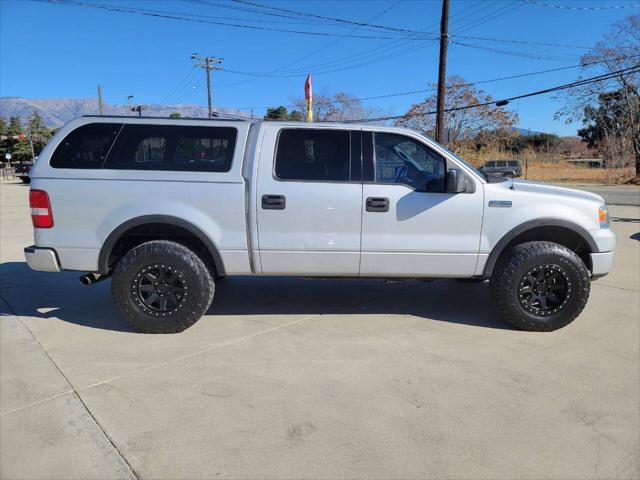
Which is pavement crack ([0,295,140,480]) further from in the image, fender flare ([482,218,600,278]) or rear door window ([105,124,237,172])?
fender flare ([482,218,600,278])

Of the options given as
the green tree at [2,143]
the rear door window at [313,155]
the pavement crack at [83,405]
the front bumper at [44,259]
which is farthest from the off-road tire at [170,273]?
the green tree at [2,143]

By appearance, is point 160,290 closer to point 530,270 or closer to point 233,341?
point 233,341

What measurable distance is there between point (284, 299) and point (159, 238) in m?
1.65

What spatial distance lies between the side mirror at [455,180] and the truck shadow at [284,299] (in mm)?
1392

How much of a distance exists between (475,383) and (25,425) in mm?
2996

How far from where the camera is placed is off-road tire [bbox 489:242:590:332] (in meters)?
4.24

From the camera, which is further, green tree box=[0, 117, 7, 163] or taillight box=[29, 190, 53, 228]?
green tree box=[0, 117, 7, 163]

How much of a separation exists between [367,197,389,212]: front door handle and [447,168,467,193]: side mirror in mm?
564

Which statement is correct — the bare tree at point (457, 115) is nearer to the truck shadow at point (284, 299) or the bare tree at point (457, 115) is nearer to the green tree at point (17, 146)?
the truck shadow at point (284, 299)

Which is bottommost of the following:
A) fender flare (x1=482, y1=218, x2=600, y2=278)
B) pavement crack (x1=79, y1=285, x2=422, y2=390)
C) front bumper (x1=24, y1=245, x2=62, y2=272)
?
pavement crack (x1=79, y1=285, x2=422, y2=390)

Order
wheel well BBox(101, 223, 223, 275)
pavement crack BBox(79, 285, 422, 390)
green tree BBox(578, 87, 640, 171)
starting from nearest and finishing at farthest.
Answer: pavement crack BBox(79, 285, 422, 390) < wheel well BBox(101, 223, 223, 275) < green tree BBox(578, 87, 640, 171)

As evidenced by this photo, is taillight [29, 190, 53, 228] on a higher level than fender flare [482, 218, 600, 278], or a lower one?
higher

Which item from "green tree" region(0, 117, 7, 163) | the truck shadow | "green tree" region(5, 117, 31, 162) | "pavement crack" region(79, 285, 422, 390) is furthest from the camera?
"green tree" region(5, 117, 31, 162)

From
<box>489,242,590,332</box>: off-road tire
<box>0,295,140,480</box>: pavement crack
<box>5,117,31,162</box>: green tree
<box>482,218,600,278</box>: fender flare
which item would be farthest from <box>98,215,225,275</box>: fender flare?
<box>5,117,31,162</box>: green tree
